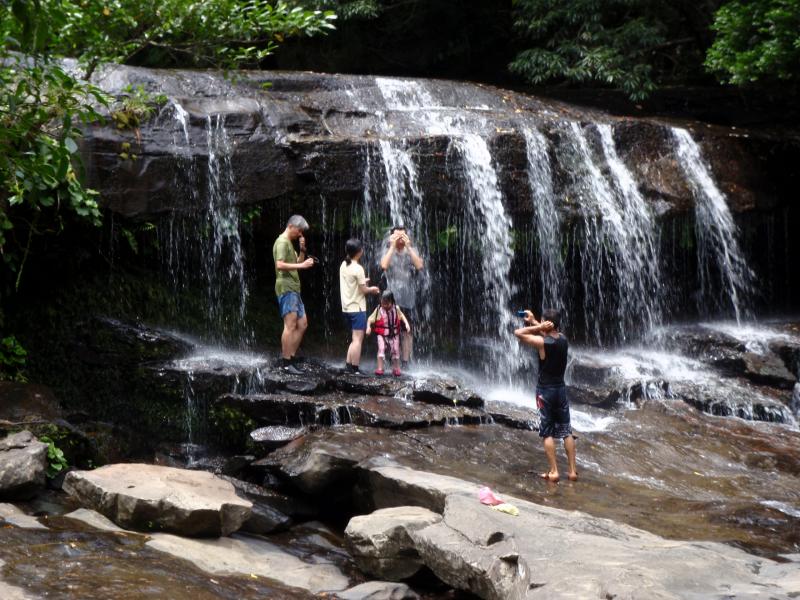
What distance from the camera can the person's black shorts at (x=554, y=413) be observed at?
7.82 metres

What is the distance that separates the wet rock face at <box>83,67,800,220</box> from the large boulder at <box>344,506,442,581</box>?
618 centimetres

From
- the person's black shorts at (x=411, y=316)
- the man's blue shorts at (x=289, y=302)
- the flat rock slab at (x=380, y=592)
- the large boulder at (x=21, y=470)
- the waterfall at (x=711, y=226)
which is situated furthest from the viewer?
the waterfall at (x=711, y=226)

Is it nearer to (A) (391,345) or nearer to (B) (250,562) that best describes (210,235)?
(A) (391,345)

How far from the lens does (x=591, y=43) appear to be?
16656 millimetres

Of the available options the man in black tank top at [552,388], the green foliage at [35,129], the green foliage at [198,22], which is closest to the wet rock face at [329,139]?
the green foliage at [35,129]

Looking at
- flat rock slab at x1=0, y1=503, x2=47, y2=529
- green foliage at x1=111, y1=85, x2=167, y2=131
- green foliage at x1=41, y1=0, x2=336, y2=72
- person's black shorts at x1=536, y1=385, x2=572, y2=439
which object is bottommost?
flat rock slab at x1=0, y1=503, x2=47, y2=529

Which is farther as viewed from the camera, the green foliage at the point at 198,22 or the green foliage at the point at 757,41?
the green foliage at the point at 757,41

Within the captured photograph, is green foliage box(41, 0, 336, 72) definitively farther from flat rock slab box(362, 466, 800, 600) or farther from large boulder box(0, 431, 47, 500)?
flat rock slab box(362, 466, 800, 600)

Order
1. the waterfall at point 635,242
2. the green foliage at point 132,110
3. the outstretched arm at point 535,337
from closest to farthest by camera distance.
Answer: the outstretched arm at point 535,337 < the green foliage at point 132,110 < the waterfall at point 635,242

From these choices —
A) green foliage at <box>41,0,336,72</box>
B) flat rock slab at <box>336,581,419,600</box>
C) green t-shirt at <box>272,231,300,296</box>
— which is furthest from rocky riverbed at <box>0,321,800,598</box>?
green foliage at <box>41,0,336,72</box>

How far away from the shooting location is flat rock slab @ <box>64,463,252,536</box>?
6.52 m

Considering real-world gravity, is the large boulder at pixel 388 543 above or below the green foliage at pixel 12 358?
below

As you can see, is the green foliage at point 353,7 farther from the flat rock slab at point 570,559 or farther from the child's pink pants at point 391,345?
the flat rock slab at point 570,559

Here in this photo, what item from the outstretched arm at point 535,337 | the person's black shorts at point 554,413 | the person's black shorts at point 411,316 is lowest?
the person's black shorts at point 554,413
